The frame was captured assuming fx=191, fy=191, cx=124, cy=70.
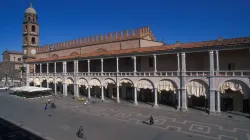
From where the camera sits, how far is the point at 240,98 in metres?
25.0

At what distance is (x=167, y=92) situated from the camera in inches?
1277

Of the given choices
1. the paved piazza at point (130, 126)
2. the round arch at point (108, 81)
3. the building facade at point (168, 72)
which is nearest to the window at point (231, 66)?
the building facade at point (168, 72)

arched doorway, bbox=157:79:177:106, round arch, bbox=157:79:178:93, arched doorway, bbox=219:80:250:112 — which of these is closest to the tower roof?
arched doorway, bbox=157:79:177:106

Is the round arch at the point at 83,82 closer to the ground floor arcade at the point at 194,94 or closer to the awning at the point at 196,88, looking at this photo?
the ground floor arcade at the point at 194,94

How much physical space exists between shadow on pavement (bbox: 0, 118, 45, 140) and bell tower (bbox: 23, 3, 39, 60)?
4632 centimetres

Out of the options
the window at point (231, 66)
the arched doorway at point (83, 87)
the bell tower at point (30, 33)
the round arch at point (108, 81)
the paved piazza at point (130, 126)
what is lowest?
the paved piazza at point (130, 126)

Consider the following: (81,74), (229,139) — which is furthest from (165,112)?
(81,74)

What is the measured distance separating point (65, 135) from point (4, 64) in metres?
78.1

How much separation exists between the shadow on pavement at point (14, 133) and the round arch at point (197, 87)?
18993 mm

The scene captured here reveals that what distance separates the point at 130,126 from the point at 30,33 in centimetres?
5375

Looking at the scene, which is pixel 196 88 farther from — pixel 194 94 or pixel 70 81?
pixel 70 81

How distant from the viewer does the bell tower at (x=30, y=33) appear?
2378 inches

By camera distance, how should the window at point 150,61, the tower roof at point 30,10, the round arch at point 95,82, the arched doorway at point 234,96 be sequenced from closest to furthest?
the arched doorway at point 234,96, the window at point 150,61, the round arch at point 95,82, the tower roof at point 30,10

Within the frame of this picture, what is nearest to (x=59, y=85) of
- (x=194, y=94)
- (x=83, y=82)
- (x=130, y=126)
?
(x=83, y=82)
